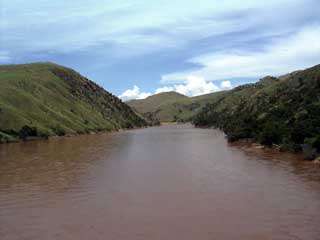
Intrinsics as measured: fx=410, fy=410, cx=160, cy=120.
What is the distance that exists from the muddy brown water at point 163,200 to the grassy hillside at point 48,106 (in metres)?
56.5

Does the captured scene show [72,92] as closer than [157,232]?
No

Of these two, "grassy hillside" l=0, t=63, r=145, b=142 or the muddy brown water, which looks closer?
the muddy brown water

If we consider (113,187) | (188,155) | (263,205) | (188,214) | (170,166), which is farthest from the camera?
(188,155)

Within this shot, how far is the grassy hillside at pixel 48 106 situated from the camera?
103000 mm

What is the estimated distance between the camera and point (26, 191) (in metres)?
32.4

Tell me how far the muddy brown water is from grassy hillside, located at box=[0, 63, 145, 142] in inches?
2226

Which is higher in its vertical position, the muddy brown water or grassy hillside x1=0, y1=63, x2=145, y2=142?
grassy hillside x1=0, y1=63, x2=145, y2=142

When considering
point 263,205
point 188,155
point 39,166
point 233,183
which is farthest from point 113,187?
point 188,155

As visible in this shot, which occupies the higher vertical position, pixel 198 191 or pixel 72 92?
pixel 72 92

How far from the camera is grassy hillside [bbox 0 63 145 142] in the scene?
338 feet

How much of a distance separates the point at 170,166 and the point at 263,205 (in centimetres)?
2104

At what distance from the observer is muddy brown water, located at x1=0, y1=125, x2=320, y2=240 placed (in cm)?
2134

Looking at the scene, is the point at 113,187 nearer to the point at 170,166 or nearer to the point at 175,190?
the point at 175,190

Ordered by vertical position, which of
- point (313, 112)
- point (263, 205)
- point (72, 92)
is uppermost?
point (72, 92)
